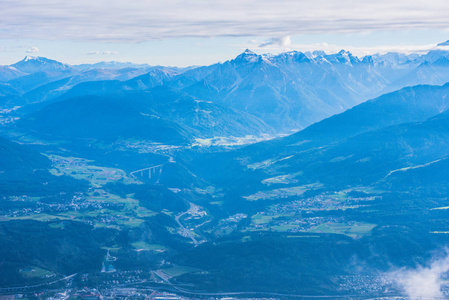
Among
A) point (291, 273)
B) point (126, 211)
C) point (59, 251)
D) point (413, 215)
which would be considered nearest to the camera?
point (291, 273)

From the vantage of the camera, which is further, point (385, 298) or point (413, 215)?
point (413, 215)

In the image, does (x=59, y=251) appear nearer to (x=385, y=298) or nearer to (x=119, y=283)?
(x=119, y=283)

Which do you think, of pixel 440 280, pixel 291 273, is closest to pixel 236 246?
pixel 291 273

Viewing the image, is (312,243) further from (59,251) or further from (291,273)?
(59,251)

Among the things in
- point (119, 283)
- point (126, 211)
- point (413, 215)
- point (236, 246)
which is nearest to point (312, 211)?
point (413, 215)

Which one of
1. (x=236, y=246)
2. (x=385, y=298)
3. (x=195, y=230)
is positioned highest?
(x=195, y=230)

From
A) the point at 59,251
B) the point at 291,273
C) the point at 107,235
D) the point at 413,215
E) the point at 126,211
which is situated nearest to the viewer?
the point at 291,273

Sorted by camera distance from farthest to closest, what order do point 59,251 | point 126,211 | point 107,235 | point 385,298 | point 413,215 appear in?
point 126,211 → point 413,215 → point 107,235 → point 59,251 → point 385,298

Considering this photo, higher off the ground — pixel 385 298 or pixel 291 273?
pixel 291 273

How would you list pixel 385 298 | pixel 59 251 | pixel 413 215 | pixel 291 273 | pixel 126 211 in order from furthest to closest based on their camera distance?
pixel 126 211 → pixel 413 215 → pixel 59 251 → pixel 291 273 → pixel 385 298
